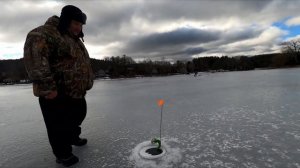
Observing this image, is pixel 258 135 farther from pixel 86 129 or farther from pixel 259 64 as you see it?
pixel 259 64

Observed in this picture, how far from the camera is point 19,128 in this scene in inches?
159

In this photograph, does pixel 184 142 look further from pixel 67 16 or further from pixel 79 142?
pixel 67 16

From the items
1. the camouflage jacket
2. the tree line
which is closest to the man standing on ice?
the camouflage jacket

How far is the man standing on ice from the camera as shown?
2025 mm

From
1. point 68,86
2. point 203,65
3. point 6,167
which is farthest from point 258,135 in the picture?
point 203,65

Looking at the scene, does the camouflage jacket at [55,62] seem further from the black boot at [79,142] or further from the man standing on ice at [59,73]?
the black boot at [79,142]

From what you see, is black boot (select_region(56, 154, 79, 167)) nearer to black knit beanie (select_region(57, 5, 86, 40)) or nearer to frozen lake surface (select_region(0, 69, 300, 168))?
frozen lake surface (select_region(0, 69, 300, 168))

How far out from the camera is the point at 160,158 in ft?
7.55

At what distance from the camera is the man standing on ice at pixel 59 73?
79.7 inches

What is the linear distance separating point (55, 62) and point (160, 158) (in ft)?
4.79

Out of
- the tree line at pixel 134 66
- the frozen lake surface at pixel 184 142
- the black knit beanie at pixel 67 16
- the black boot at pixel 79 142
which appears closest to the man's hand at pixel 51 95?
the black knit beanie at pixel 67 16

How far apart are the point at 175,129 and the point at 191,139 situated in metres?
0.54

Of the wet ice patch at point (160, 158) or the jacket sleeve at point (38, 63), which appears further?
the wet ice patch at point (160, 158)

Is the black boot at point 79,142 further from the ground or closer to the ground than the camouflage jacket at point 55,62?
closer to the ground
